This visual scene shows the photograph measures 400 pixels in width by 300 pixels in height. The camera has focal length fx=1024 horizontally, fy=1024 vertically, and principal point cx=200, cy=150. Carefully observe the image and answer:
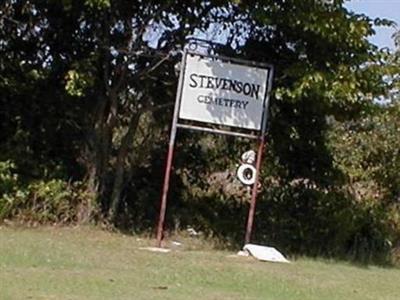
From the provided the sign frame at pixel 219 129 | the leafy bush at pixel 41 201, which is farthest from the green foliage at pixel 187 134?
the sign frame at pixel 219 129

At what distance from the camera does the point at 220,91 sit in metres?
14.6

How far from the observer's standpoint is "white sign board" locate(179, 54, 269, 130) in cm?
1459

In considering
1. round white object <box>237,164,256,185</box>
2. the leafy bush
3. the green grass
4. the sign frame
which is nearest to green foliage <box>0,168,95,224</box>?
the leafy bush

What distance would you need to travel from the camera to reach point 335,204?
56.4ft

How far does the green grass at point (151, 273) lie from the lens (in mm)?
10227

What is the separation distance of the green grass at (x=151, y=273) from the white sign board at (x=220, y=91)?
199 cm

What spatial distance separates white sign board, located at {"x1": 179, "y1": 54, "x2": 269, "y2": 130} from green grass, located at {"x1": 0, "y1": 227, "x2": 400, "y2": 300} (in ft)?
6.54

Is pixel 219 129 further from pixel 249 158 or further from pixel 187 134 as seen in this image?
pixel 187 134

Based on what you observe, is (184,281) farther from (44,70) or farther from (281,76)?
(44,70)

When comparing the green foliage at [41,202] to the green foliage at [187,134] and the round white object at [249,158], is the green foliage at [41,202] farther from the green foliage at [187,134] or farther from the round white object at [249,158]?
the round white object at [249,158]

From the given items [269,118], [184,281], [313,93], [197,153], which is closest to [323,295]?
[184,281]

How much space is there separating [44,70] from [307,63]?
428 centimetres

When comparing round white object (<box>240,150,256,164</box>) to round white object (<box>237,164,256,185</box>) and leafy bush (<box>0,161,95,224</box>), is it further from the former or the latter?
leafy bush (<box>0,161,95,224</box>)

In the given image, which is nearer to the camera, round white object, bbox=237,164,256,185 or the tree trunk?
round white object, bbox=237,164,256,185
